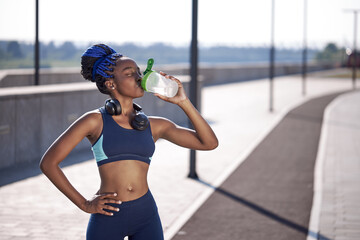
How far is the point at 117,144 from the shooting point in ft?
11.0

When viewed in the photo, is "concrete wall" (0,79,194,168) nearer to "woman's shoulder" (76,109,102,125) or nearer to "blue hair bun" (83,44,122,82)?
"blue hair bun" (83,44,122,82)

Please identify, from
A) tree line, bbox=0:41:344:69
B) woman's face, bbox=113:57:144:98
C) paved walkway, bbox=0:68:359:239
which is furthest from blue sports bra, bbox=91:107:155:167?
tree line, bbox=0:41:344:69

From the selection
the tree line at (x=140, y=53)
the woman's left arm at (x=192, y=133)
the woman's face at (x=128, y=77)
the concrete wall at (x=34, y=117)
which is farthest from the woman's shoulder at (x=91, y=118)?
the tree line at (x=140, y=53)

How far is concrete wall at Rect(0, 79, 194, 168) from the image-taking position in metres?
10.9

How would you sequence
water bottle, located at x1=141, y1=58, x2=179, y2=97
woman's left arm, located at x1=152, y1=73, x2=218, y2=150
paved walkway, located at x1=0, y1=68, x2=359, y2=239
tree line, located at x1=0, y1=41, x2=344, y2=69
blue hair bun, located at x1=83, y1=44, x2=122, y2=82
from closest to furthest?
water bottle, located at x1=141, y1=58, x2=179, y2=97 → blue hair bun, located at x1=83, y1=44, x2=122, y2=82 → woman's left arm, located at x1=152, y1=73, x2=218, y2=150 → paved walkway, located at x1=0, y1=68, x2=359, y2=239 → tree line, located at x1=0, y1=41, x2=344, y2=69

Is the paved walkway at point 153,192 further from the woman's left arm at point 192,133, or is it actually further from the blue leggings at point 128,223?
the blue leggings at point 128,223

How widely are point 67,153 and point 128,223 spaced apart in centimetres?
50

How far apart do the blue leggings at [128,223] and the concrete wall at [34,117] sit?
302 inches

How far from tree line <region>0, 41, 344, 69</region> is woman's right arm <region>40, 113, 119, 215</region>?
81.7 ft

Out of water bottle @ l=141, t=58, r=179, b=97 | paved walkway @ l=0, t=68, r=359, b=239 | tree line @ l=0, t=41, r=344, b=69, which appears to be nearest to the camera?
water bottle @ l=141, t=58, r=179, b=97

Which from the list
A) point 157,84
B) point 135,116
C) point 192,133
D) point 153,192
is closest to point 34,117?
point 153,192

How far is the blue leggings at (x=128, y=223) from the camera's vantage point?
337 centimetres

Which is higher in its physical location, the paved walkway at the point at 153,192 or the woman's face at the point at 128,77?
the woman's face at the point at 128,77

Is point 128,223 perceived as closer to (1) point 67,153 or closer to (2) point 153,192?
(1) point 67,153
